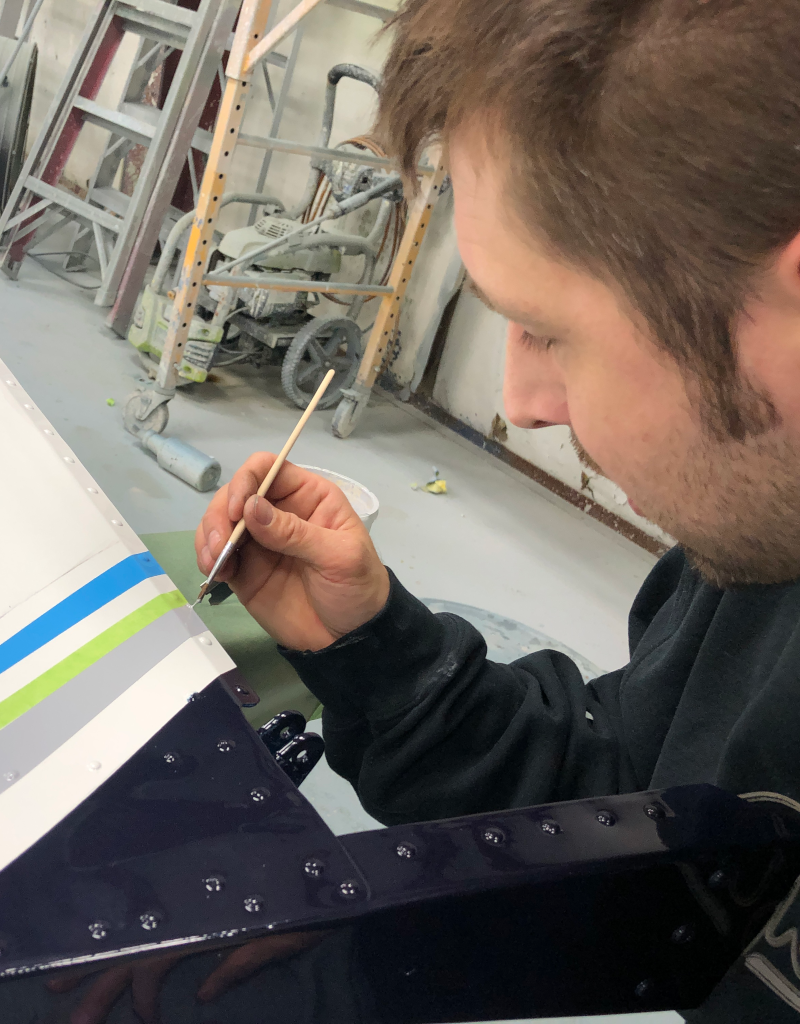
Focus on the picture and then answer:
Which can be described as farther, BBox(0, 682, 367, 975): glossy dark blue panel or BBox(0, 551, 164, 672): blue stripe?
BBox(0, 551, 164, 672): blue stripe

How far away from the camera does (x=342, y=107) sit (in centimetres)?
312

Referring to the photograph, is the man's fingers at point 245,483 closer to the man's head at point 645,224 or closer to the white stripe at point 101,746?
the white stripe at point 101,746

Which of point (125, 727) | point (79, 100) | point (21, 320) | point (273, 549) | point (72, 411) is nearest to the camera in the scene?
point (125, 727)

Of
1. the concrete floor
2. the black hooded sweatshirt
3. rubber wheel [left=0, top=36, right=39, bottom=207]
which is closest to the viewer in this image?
the black hooded sweatshirt

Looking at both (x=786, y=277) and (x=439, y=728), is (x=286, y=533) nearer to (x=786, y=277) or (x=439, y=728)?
(x=439, y=728)

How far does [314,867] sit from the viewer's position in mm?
413

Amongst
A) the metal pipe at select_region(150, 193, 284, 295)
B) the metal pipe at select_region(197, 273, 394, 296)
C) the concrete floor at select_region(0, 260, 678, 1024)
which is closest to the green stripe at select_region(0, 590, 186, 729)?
the concrete floor at select_region(0, 260, 678, 1024)

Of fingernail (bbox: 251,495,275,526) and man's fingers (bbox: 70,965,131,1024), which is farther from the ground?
fingernail (bbox: 251,495,275,526)

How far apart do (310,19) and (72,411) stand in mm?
2081

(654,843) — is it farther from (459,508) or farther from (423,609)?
(459,508)

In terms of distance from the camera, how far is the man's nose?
1.95 ft

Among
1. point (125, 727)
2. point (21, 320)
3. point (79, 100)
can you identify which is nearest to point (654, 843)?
point (125, 727)

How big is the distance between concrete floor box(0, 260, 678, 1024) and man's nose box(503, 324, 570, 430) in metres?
1.31

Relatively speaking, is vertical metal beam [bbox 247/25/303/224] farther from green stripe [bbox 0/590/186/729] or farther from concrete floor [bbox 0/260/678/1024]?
green stripe [bbox 0/590/186/729]
